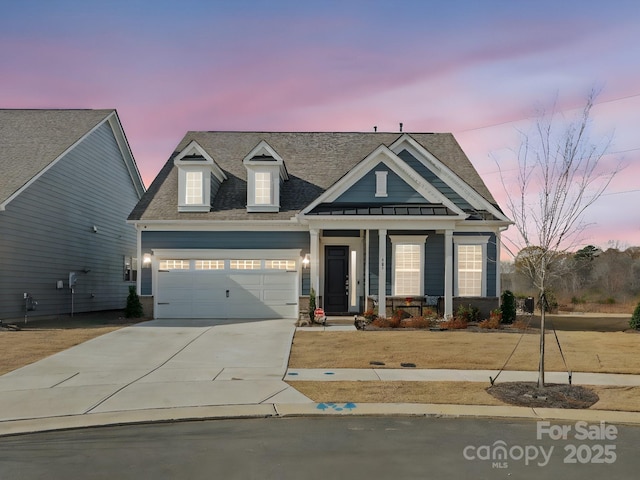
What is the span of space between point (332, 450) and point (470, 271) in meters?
15.6

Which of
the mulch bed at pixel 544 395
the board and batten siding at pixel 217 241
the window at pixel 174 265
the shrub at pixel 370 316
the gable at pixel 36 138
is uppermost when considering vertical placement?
the gable at pixel 36 138

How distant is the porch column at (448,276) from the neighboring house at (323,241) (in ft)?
0.12

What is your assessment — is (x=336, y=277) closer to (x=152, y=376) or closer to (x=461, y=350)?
(x=461, y=350)

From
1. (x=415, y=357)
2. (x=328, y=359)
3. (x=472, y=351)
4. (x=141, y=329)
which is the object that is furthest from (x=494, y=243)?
(x=141, y=329)

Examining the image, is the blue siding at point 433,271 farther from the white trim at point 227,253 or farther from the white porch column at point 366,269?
the white trim at point 227,253

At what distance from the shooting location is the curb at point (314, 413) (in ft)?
25.8

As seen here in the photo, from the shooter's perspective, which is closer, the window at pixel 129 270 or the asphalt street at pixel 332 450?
the asphalt street at pixel 332 450

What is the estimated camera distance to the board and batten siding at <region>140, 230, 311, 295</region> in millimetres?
21031

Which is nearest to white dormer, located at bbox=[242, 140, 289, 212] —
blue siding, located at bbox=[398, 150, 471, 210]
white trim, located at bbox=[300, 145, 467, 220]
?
white trim, located at bbox=[300, 145, 467, 220]

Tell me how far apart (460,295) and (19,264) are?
→ 645 inches

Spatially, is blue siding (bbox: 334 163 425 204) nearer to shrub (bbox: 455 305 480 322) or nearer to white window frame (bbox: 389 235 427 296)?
white window frame (bbox: 389 235 427 296)

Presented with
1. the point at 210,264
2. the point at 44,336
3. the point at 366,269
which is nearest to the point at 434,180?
the point at 366,269

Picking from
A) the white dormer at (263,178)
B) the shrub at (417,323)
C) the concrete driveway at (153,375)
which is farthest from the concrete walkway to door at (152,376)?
the white dormer at (263,178)

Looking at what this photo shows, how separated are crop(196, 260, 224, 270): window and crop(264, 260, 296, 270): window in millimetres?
1721
